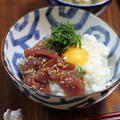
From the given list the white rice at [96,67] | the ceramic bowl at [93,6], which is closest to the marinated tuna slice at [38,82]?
the white rice at [96,67]

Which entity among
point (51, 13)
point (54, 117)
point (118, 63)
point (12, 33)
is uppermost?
point (51, 13)

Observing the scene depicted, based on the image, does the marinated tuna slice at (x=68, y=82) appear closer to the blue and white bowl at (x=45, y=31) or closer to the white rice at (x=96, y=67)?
the white rice at (x=96, y=67)

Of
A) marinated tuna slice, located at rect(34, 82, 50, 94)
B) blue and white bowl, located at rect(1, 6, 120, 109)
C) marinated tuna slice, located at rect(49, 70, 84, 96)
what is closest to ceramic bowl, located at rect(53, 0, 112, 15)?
blue and white bowl, located at rect(1, 6, 120, 109)

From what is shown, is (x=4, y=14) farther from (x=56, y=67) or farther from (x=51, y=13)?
(x=56, y=67)

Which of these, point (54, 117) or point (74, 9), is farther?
point (74, 9)

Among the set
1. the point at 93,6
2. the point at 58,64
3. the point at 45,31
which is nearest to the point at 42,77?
the point at 58,64

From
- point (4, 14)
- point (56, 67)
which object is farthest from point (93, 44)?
point (4, 14)

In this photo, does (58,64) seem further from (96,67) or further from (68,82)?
(96,67)
